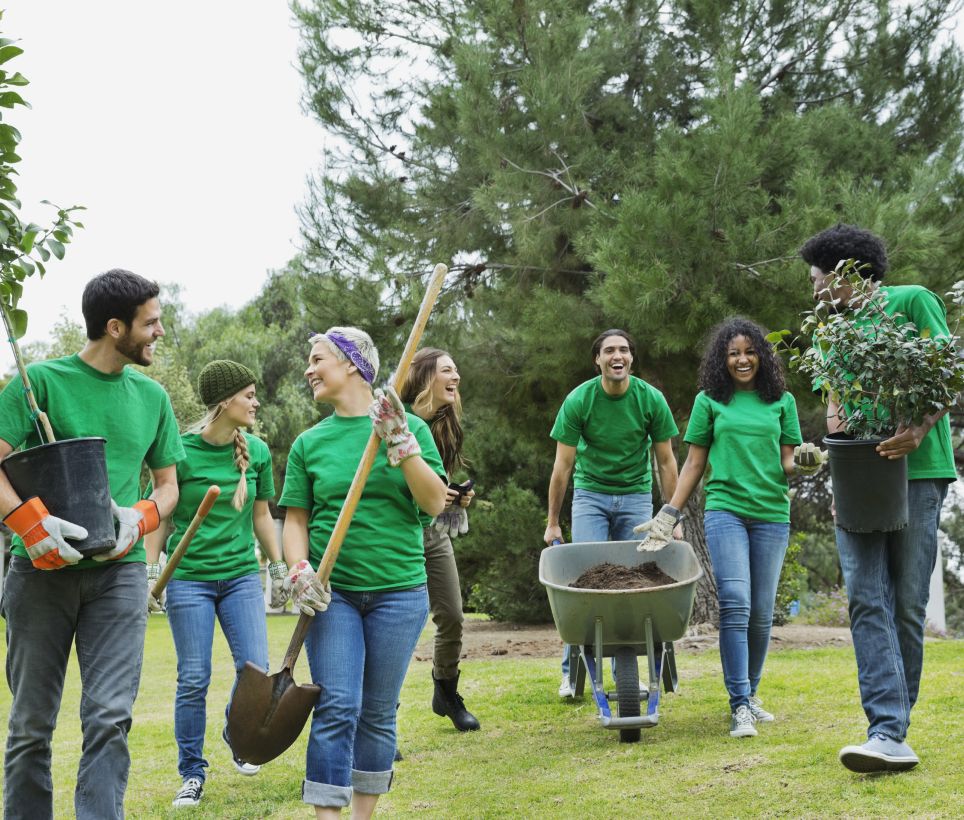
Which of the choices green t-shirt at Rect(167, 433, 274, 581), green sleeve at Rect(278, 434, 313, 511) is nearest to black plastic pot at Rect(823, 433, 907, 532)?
green sleeve at Rect(278, 434, 313, 511)

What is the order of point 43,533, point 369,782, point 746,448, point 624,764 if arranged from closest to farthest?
point 43,533, point 369,782, point 624,764, point 746,448

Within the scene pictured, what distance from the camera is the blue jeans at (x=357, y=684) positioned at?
3236mm

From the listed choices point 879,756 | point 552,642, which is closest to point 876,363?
point 879,756

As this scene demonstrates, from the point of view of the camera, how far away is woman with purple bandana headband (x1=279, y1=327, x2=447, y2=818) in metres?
3.26

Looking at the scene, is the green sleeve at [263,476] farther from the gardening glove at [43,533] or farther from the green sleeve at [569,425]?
the gardening glove at [43,533]

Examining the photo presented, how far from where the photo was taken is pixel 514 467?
47.5ft

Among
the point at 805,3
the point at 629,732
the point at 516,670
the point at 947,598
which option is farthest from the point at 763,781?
the point at 947,598

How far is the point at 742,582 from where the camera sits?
5117 millimetres

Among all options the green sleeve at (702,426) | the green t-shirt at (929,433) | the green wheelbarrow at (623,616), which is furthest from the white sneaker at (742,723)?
the green t-shirt at (929,433)

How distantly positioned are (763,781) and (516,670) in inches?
176

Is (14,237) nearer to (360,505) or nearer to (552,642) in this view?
(360,505)

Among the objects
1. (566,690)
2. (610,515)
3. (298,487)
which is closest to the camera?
(298,487)

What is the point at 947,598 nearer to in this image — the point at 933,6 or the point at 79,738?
the point at 933,6

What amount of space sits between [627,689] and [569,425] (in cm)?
147
